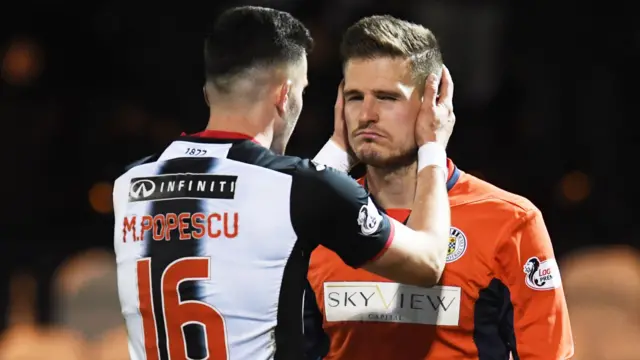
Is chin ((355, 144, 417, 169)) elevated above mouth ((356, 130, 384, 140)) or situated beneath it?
situated beneath

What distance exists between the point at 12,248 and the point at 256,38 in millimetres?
3871

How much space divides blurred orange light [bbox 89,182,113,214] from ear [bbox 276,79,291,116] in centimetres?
439

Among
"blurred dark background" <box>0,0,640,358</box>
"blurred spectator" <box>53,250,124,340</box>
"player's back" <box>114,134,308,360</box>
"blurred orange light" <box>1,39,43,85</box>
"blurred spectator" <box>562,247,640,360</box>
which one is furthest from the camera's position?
"blurred orange light" <box>1,39,43,85</box>

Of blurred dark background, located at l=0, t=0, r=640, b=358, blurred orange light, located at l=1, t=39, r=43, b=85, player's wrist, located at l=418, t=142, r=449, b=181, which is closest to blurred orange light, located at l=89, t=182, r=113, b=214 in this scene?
blurred dark background, located at l=0, t=0, r=640, b=358

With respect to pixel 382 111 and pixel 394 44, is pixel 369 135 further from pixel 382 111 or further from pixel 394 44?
pixel 394 44

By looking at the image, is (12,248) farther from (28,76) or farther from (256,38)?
(256,38)

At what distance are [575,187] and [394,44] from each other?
388cm

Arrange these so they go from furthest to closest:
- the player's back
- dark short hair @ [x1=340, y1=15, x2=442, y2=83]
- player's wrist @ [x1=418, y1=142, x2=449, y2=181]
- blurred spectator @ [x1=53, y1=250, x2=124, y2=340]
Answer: blurred spectator @ [x1=53, y1=250, x2=124, y2=340] < dark short hair @ [x1=340, y1=15, x2=442, y2=83] < player's wrist @ [x1=418, y1=142, x2=449, y2=181] < the player's back

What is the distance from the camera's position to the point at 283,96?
8.53 feet

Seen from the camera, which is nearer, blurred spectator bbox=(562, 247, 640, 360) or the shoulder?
the shoulder

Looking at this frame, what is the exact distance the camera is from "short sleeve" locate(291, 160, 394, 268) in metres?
2.41

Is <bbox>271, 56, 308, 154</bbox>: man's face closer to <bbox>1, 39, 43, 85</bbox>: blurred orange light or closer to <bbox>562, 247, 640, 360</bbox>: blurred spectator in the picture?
<bbox>562, 247, 640, 360</bbox>: blurred spectator

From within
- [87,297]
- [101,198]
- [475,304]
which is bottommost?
[87,297]

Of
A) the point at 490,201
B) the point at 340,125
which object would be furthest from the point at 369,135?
the point at 490,201
